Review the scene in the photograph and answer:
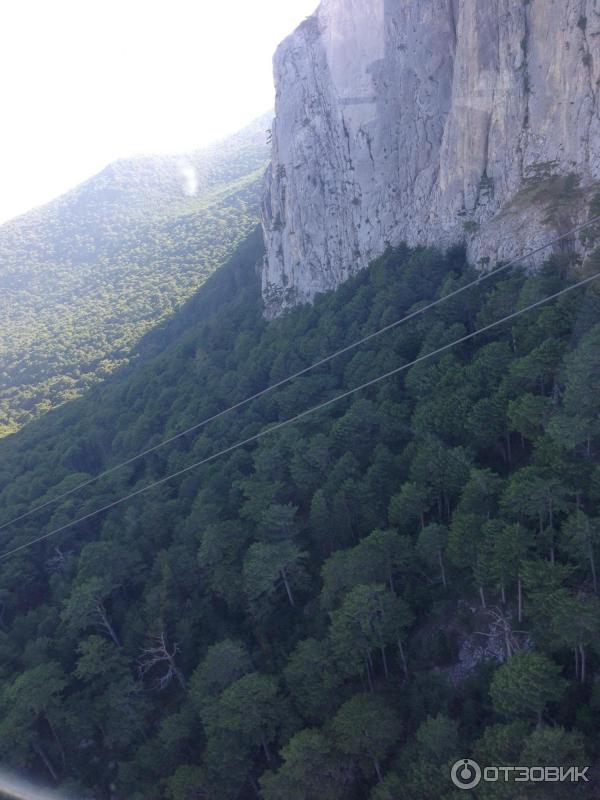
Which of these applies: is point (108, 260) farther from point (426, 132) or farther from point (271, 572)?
point (271, 572)

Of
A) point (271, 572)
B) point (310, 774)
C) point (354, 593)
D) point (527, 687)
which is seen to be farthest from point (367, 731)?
point (271, 572)

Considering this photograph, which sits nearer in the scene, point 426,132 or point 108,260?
point 426,132

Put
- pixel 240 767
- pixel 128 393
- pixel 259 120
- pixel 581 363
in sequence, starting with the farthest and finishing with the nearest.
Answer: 1. pixel 259 120
2. pixel 128 393
3. pixel 581 363
4. pixel 240 767

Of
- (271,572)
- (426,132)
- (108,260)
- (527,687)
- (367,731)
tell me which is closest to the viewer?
(527,687)

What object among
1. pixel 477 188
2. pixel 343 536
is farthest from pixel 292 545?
pixel 477 188

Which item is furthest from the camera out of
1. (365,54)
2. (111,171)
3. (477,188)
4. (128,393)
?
(111,171)

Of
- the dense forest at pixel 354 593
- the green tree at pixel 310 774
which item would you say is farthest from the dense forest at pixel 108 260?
the green tree at pixel 310 774

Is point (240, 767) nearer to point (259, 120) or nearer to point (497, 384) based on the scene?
point (497, 384)

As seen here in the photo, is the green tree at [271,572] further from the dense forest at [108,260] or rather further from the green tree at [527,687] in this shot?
the dense forest at [108,260]
